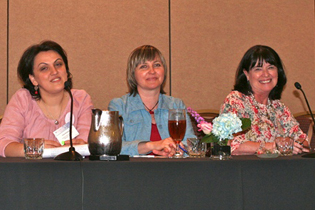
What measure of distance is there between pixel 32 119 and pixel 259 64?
5.36 feet

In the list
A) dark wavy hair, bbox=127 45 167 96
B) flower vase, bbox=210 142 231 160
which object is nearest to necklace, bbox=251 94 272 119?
dark wavy hair, bbox=127 45 167 96

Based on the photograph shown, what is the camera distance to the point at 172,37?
4.28m

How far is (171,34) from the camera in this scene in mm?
4281

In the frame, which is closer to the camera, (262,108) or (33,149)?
(33,149)

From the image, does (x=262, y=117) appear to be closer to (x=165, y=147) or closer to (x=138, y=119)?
(x=138, y=119)

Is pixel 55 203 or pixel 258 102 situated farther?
pixel 258 102

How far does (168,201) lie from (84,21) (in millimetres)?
2896

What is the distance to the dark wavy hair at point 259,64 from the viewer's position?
123 inches

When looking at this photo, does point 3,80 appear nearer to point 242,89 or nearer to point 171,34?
point 171,34

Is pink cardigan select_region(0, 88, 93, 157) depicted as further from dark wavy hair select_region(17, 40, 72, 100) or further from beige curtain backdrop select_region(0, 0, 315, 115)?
beige curtain backdrop select_region(0, 0, 315, 115)

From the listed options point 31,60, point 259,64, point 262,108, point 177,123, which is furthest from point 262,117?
point 31,60

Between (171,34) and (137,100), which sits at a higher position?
(171,34)

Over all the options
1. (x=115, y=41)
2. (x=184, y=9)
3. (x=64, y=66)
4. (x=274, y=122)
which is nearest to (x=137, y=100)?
(x=64, y=66)

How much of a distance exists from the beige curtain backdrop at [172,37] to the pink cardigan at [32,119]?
3.98 feet
